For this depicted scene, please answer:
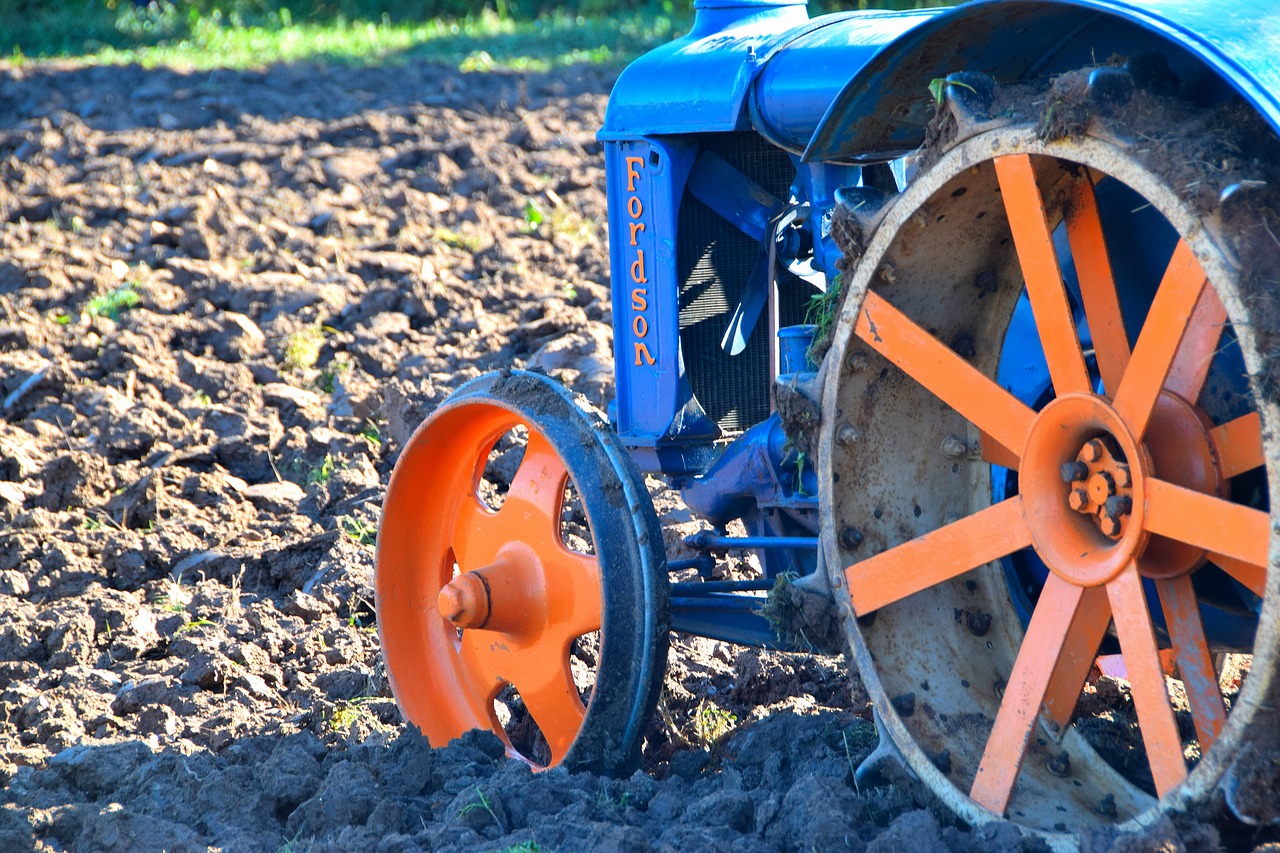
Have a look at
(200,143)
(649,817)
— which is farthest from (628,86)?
(200,143)

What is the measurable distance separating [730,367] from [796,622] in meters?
1.09

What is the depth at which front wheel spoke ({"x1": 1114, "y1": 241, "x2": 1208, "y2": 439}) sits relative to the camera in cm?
192

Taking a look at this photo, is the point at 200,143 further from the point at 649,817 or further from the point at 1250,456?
the point at 1250,456

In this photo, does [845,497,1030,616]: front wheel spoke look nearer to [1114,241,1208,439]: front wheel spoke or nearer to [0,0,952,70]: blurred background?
[1114,241,1208,439]: front wheel spoke

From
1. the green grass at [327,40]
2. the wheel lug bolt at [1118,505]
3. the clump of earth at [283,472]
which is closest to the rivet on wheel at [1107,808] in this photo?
the clump of earth at [283,472]

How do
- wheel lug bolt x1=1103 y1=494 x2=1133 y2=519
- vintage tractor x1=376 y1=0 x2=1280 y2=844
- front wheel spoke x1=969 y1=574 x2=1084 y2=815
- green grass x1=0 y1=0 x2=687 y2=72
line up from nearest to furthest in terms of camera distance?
1. vintage tractor x1=376 y1=0 x2=1280 y2=844
2. wheel lug bolt x1=1103 y1=494 x2=1133 y2=519
3. front wheel spoke x1=969 y1=574 x2=1084 y2=815
4. green grass x1=0 y1=0 x2=687 y2=72

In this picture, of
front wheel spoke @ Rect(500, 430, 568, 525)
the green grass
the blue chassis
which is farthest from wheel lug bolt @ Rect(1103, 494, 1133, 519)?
the green grass

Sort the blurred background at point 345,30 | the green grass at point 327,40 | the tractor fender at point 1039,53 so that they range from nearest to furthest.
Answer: the tractor fender at point 1039,53 → the green grass at point 327,40 → the blurred background at point 345,30

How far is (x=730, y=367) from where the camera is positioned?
3.53 metres

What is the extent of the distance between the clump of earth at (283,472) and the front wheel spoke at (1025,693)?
0.11 metres

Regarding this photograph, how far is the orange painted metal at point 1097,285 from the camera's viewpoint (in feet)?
7.45

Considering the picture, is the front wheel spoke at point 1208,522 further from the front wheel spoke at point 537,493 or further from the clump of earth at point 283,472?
the front wheel spoke at point 537,493

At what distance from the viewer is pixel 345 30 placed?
575 inches

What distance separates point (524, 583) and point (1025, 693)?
1215 millimetres
